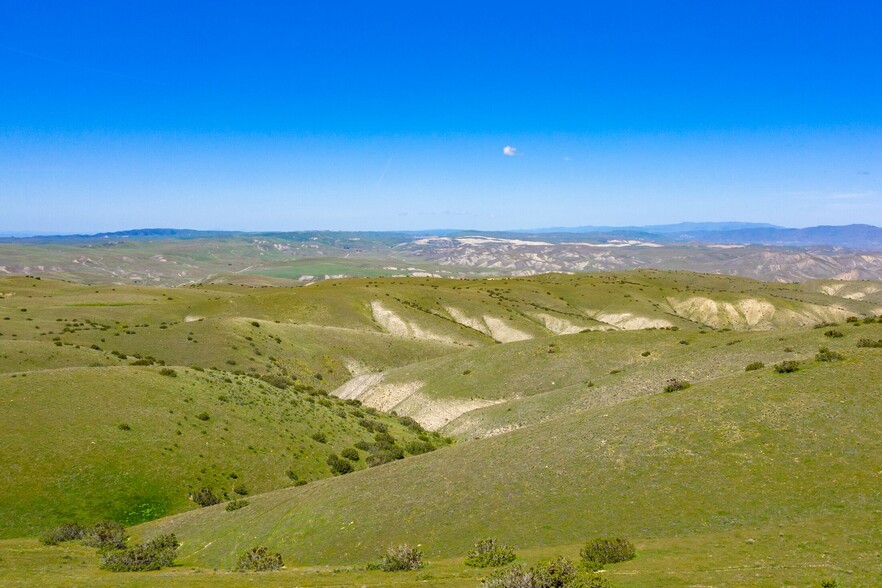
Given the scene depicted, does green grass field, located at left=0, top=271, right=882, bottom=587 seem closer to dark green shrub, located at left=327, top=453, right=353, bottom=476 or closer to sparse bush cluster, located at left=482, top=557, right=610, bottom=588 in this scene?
dark green shrub, located at left=327, top=453, right=353, bottom=476

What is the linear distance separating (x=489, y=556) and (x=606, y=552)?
4.40m

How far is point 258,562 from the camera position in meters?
22.8

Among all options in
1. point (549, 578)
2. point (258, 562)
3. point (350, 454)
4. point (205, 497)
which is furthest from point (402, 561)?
point (350, 454)

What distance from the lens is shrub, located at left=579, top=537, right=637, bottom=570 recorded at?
1797 centimetres

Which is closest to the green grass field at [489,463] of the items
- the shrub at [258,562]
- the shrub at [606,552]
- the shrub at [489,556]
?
the shrub at [606,552]

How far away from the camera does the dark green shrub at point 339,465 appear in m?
43.7

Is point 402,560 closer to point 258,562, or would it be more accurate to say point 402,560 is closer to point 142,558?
point 258,562

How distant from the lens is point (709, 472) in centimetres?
2420

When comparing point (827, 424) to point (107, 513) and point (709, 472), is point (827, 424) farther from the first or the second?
point (107, 513)

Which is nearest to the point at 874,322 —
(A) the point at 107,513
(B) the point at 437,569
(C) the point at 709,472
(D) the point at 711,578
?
(C) the point at 709,472

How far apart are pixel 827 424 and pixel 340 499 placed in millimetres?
27055

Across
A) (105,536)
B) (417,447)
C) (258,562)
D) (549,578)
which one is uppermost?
(549,578)

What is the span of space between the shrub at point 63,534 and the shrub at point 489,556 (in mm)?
23675

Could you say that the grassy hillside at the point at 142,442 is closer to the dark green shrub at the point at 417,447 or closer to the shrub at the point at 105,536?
the dark green shrub at the point at 417,447
